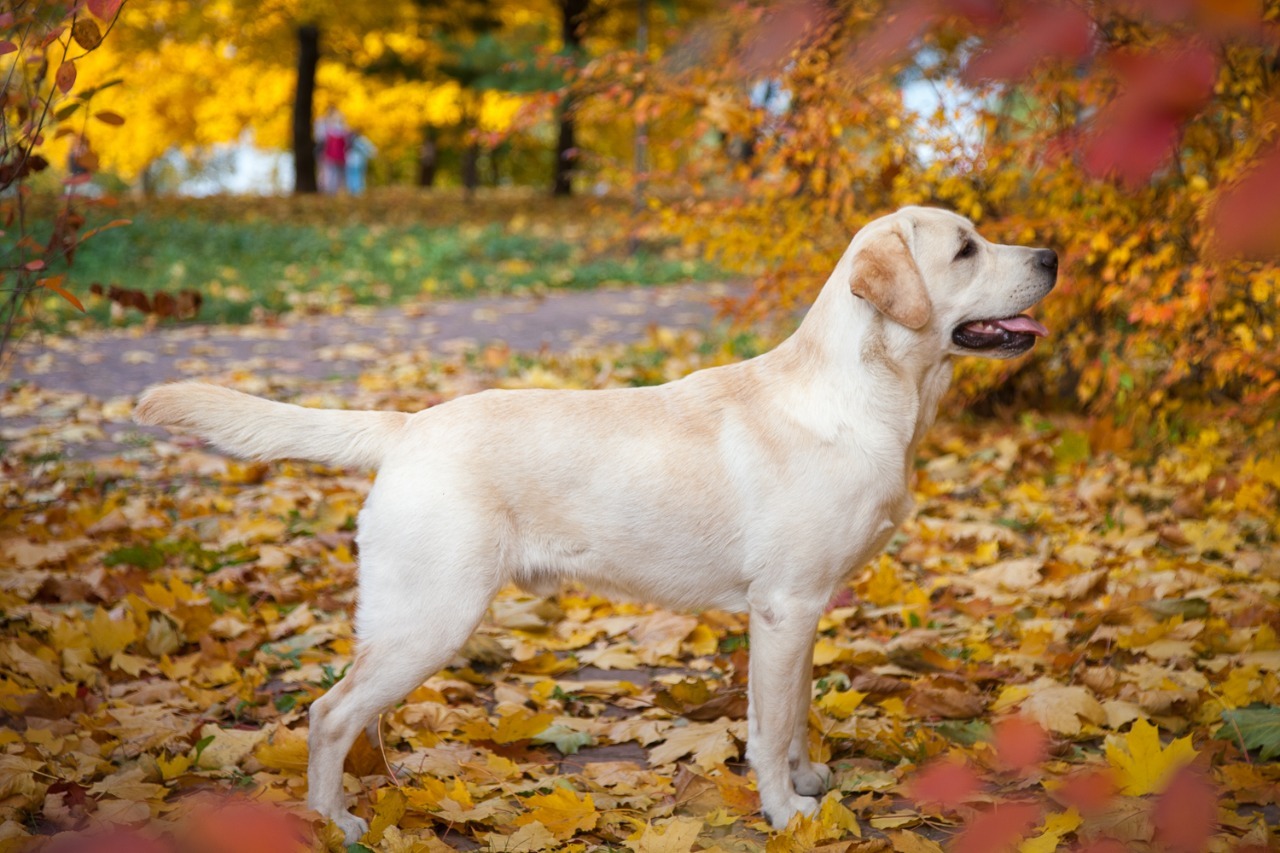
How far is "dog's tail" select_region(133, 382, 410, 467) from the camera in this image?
3.02 metres

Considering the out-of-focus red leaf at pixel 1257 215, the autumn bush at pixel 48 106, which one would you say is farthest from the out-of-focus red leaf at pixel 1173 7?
the autumn bush at pixel 48 106

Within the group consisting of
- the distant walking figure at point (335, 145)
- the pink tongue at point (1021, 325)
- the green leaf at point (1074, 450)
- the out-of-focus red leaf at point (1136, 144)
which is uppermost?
the distant walking figure at point (335, 145)

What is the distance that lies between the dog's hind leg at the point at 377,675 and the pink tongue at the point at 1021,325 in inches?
67.8

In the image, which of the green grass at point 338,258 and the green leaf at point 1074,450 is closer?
the green leaf at point 1074,450

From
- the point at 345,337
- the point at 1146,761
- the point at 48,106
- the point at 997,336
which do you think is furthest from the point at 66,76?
the point at 345,337

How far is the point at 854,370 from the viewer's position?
320cm

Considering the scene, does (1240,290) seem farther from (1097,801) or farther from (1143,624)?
(1097,801)

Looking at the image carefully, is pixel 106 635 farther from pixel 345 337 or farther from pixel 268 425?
pixel 345 337

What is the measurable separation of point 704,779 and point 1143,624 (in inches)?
75.8

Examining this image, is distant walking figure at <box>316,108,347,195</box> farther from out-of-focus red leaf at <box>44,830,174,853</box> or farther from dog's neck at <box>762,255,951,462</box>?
out-of-focus red leaf at <box>44,830,174,853</box>

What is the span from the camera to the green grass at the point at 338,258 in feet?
43.1

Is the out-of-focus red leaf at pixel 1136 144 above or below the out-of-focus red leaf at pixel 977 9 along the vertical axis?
below

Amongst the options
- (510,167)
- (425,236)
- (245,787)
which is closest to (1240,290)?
(245,787)

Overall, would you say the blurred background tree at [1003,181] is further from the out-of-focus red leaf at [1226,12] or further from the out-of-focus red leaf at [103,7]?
the out-of-focus red leaf at [103,7]
